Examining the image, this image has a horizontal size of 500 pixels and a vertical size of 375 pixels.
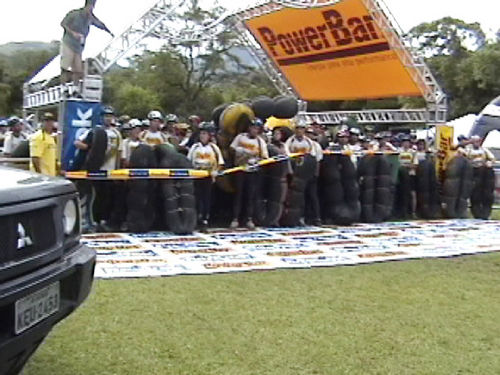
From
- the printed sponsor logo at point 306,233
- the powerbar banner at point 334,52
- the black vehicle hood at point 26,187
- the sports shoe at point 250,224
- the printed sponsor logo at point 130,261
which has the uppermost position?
the powerbar banner at point 334,52

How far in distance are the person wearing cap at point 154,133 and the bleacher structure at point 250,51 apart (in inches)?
34.2

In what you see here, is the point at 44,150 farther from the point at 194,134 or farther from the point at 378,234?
the point at 378,234

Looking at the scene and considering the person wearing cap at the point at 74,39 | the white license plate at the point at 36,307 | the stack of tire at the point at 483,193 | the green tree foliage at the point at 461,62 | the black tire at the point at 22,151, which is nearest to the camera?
the white license plate at the point at 36,307

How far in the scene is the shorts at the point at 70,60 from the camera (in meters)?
11.2

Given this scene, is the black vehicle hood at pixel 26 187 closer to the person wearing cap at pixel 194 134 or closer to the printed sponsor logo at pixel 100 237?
the printed sponsor logo at pixel 100 237

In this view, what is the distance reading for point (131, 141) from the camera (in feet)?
31.8

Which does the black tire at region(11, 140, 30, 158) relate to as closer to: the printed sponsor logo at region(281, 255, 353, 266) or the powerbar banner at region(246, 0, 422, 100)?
the printed sponsor logo at region(281, 255, 353, 266)

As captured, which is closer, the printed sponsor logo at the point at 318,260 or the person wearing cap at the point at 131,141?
the printed sponsor logo at the point at 318,260

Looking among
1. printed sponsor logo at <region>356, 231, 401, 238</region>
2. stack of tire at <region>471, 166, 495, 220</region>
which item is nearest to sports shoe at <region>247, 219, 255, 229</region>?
printed sponsor logo at <region>356, 231, 401, 238</region>

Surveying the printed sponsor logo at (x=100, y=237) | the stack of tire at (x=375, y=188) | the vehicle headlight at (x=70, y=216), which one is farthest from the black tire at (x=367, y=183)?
the vehicle headlight at (x=70, y=216)

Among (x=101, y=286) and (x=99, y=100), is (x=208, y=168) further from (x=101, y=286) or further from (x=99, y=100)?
(x=101, y=286)

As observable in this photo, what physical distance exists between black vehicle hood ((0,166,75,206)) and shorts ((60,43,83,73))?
8.25 metres

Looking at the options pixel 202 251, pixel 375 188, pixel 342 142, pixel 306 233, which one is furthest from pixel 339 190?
pixel 202 251

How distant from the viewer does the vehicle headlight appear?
3.34 metres
